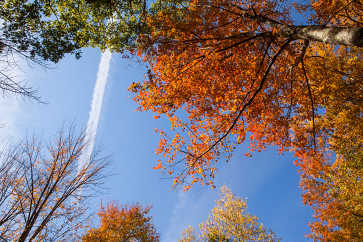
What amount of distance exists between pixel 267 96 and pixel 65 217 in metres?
8.31

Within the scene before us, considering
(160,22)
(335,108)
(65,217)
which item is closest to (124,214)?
(65,217)

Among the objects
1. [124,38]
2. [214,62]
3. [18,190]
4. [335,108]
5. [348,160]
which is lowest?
[18,190]

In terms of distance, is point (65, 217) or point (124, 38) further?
point (124, 38)

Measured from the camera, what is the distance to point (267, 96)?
21.2 ft

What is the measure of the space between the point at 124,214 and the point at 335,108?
16.3 metres

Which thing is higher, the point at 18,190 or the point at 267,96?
the point at 267,96

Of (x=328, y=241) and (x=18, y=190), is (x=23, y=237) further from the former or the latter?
(x=328, y=241)

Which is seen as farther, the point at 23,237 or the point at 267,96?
the point at 267,96

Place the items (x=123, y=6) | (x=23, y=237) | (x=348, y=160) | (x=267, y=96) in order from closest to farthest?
1. (x=23, y=237)
2. (x=123, y=6)
3. (x=267, y=96)
4. (x=348, y=160)

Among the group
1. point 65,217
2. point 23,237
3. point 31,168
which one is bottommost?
point 23,237

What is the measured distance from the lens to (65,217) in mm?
4816

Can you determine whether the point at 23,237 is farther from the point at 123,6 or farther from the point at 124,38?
the point at 123,6

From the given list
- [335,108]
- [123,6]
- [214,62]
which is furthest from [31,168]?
[335,108]

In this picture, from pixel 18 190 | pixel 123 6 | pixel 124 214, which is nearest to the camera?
pixel 18 190
